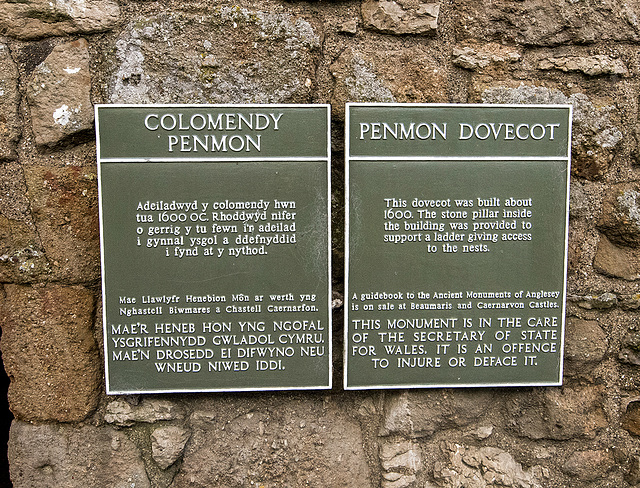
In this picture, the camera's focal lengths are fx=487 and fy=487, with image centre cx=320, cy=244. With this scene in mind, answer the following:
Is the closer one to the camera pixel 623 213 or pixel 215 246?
pixel 215 246

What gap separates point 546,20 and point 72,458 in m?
2.88

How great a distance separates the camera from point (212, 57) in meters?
2.11

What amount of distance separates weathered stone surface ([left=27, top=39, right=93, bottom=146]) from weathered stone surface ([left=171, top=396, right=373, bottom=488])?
1359 mm

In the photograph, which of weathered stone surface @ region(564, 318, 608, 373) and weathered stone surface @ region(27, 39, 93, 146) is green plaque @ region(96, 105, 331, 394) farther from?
weathered stone surface @ region(564, 318, 608, 373)

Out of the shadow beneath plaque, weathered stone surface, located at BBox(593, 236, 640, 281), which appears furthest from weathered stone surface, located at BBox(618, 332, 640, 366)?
the shadow beneath plaque

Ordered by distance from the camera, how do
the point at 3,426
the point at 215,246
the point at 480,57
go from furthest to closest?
the point at 3,426 → the point at 480,57 → the point at 215,246

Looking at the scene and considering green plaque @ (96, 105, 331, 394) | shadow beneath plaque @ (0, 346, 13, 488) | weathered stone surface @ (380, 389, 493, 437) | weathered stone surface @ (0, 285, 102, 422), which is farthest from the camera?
shadow beneath plaque @ (0, 346, 13, 488)

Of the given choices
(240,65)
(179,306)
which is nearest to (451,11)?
(240,65)

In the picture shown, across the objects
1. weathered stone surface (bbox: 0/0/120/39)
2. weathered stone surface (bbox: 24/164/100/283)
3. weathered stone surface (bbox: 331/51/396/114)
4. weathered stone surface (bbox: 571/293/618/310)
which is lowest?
weathered stone surface (bbox: 571/293/618/310)

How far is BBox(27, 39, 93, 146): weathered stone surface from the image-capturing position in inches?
82.1

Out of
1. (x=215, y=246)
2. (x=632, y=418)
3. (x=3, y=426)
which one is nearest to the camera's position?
(x=215, y=246)

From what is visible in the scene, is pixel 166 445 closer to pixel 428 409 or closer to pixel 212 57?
pixel 428 409

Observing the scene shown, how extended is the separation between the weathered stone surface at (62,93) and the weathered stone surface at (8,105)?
7cm

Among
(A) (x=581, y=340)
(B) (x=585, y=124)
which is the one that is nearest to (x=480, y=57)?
(B) (x=585, y=124)
